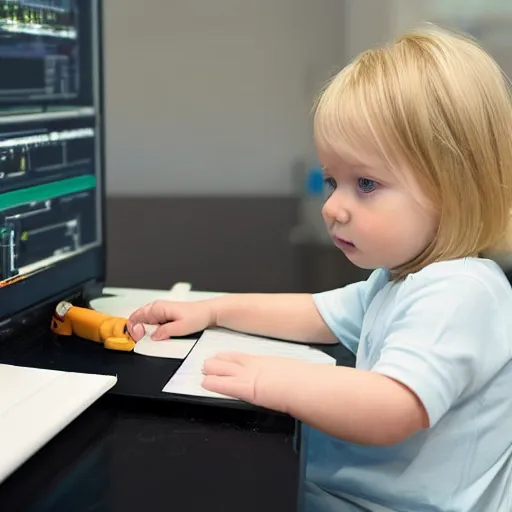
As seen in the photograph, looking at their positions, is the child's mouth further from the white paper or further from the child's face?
the white paper

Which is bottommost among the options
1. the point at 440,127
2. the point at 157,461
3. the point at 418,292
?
the point at 157,461


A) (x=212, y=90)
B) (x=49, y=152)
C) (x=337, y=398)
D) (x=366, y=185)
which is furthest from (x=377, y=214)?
(x=212, y=90)

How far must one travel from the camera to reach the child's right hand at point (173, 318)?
2.62ft

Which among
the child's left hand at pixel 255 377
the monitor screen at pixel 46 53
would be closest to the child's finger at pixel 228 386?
the child's left hand at pixel 255 377

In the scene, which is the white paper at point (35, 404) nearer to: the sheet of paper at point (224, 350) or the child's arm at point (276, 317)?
the sheet of paper at point (224, 350)

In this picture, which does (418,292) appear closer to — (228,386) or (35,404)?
(228,386)

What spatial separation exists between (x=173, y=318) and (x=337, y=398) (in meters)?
0.30

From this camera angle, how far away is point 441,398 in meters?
0.56

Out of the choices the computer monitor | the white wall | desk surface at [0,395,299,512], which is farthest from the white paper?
the white wall

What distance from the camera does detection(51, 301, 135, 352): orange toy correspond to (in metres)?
0.76

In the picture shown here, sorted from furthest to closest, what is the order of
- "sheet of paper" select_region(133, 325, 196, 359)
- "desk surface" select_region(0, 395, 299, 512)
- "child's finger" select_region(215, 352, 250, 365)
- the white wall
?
the white wall, "sheet of paper" select_region(133, 325, 196, 359), "child's finger" select_region(215, 352, 250, 365), "desk surface" select_region(0, 395, 299, 512)

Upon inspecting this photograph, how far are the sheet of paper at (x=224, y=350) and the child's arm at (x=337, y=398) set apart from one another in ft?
0.27

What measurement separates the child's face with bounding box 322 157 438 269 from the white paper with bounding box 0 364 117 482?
0.24m

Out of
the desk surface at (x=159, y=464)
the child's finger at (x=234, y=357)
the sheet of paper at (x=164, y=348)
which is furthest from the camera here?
the sheet of paper at (x=164, y=348)
